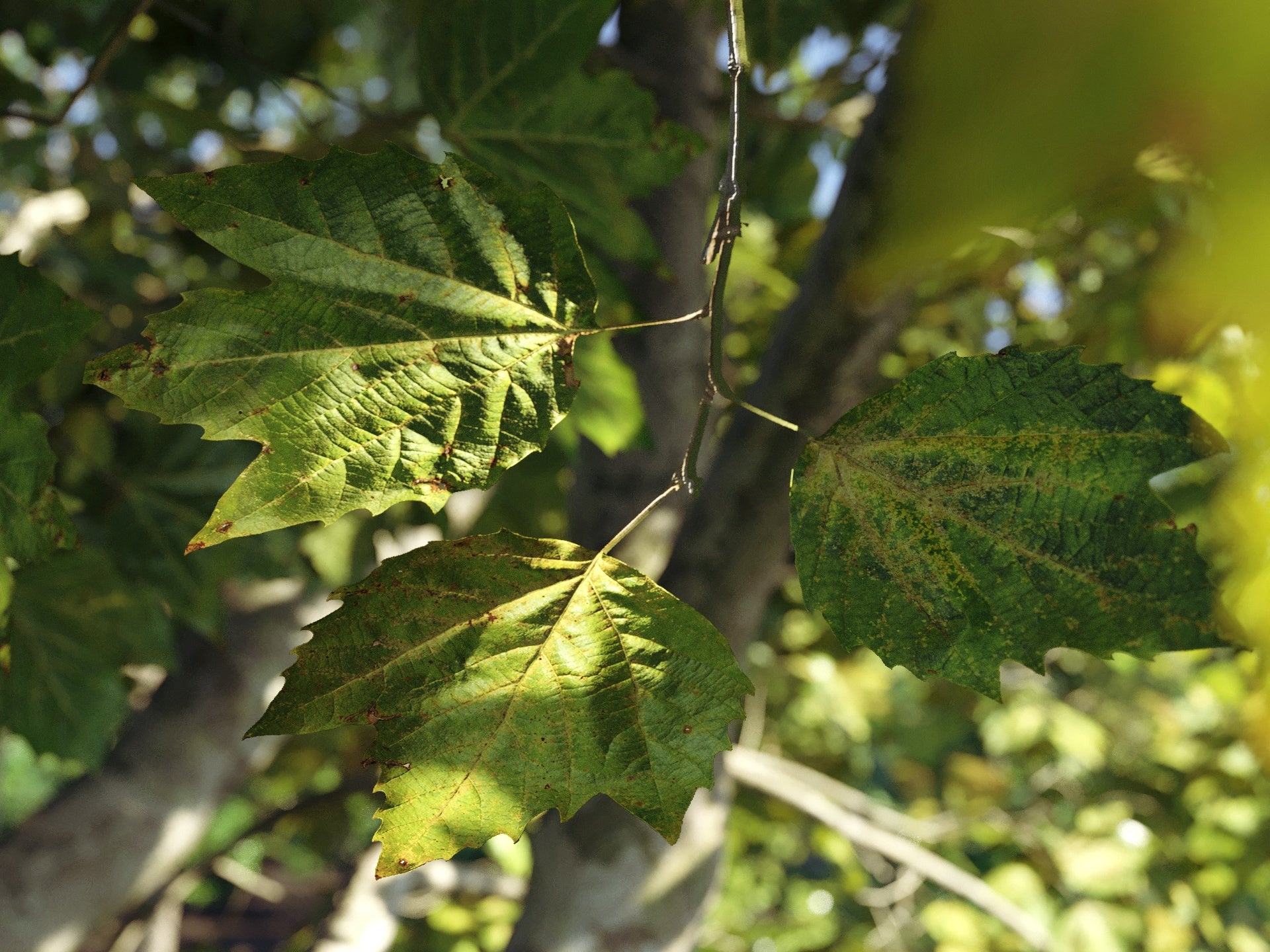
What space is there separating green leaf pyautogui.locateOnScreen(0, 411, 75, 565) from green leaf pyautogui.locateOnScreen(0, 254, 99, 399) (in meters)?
0.03

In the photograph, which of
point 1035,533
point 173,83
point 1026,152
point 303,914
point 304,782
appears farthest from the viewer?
point 303,914

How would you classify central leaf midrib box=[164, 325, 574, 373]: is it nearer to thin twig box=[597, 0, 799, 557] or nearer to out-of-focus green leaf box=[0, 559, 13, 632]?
thin twig box=[597, 0, 799, 557]

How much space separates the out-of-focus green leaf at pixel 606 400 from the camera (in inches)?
26.3

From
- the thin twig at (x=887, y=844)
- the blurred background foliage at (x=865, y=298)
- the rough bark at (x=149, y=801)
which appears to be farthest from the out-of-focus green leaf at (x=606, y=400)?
the rough bark at (x=149, y=801)

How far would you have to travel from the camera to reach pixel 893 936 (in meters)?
1.83

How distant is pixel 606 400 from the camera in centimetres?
67

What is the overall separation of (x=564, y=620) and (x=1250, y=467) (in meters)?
0.27

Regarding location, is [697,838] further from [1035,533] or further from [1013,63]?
[1013,63]

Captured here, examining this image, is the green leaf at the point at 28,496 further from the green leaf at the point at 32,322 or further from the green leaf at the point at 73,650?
the green leaf at the point at 73,650

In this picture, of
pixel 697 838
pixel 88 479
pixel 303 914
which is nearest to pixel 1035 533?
pixel 697 838

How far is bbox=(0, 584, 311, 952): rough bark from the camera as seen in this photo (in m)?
1.18

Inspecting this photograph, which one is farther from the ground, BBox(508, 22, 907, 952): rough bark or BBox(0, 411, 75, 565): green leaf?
BBox(0, 411, 75, 565): green leaf

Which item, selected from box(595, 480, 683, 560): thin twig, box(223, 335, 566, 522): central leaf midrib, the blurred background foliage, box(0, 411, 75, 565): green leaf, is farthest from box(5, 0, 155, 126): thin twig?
box(595, 480, 683, 560): thin twig

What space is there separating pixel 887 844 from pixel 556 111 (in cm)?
142
